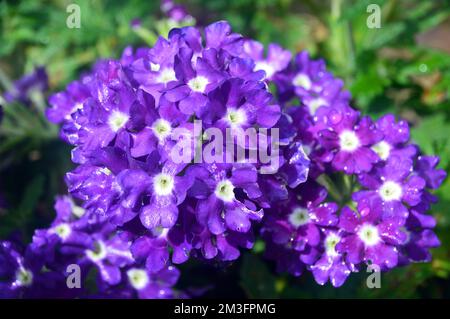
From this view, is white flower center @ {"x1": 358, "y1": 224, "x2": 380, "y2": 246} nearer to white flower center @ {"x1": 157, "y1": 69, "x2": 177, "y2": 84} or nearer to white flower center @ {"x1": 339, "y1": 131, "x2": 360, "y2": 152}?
white flower center @ {"x1": 339, "y1": 131, "x2": 360, "y2": 152}

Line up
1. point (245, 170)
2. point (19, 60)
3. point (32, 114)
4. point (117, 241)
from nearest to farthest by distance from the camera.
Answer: point (245, 170) < point (117, 241) < point (32, 114) < point (19, 60)

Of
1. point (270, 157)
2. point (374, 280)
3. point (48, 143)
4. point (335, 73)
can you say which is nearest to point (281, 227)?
point (270, 157)

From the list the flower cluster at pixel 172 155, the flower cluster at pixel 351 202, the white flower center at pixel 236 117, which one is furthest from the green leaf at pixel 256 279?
the white flower center at pixel 236 117

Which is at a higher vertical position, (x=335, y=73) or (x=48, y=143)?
(x=335, y=73)

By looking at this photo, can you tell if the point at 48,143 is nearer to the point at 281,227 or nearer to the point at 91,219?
the point at 91,219

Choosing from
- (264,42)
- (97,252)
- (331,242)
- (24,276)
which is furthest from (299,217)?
(264,42)

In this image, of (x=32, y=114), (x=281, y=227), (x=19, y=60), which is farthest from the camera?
(x=19, y=60)
